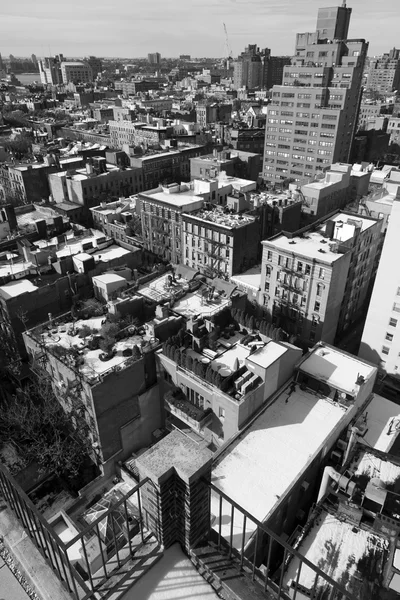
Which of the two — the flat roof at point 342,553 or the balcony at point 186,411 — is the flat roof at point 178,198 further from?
the flat roof at point 342,553

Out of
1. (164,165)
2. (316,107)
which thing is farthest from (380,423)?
(316,107)

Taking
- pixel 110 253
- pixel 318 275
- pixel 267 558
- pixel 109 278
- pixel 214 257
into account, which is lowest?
pixel 214 257

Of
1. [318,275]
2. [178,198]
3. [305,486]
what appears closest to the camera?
[305,486]

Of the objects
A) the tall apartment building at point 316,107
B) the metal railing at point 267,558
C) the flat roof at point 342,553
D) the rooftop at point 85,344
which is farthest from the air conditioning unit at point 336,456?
the tall apartment building at point 316,107

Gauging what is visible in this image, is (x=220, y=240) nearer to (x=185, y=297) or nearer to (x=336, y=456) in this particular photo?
(x=185, y=297)

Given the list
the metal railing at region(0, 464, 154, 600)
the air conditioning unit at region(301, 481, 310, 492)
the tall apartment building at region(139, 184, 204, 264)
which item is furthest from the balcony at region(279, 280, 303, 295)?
the metal railing at region(0, 464, 154, 600)

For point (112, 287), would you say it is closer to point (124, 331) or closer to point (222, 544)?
point (124, 331)

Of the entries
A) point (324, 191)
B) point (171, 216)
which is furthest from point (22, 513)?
point (324, 191)
